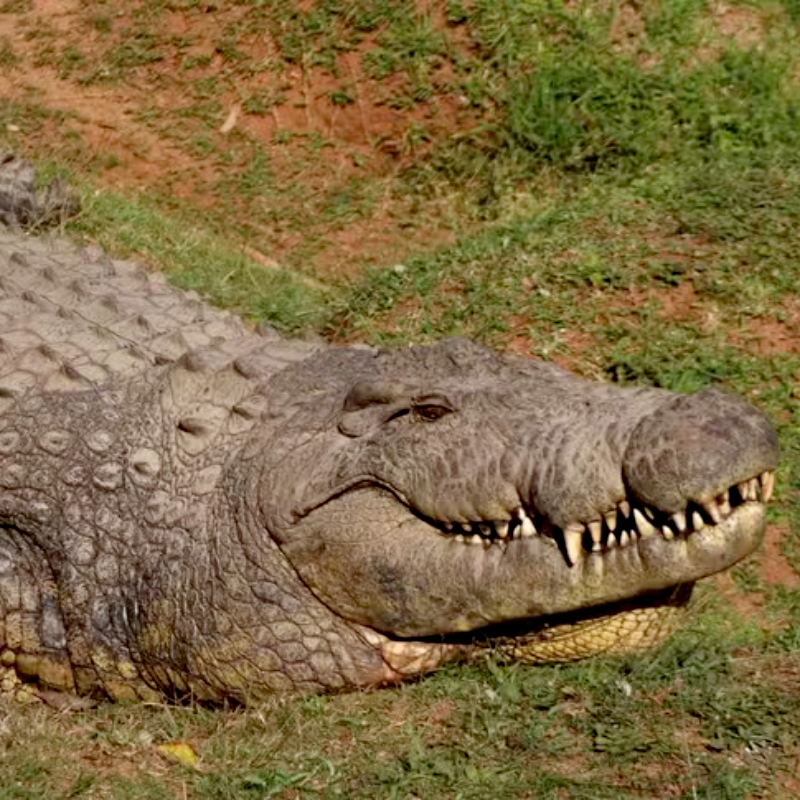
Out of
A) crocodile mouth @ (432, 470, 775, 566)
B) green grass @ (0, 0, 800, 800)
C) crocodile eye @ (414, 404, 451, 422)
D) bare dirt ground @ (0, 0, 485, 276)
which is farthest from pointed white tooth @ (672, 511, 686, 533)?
bare dirt ground @ (0, 0, 485, 276)

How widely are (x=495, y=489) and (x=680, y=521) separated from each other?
1.69 ft

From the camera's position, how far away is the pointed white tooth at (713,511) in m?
3.93

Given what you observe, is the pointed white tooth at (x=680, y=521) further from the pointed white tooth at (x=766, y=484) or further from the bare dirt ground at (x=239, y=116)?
the bare dirt ground at (x=239, y=116)

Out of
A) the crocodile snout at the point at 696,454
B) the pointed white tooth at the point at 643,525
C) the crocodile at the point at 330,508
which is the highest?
the crocodile snout at the point at 696,454

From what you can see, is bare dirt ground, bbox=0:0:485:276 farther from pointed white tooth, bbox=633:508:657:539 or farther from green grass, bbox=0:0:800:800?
pointed white tooth, bbox=633:508:657:539

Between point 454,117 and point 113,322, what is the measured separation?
422cm

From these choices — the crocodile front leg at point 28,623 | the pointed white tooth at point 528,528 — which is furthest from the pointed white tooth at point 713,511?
the crocodile front leg at point 28,623

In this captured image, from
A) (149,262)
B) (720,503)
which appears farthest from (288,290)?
(720,503)

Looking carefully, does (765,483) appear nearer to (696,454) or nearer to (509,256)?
(696,454)

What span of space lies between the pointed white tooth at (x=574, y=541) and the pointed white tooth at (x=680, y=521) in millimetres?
241

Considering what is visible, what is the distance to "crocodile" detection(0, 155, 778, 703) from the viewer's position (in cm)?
402

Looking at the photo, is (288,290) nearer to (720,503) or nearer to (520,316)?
(520,316)

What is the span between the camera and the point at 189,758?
4203 millimetres

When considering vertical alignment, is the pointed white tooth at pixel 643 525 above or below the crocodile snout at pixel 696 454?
below
